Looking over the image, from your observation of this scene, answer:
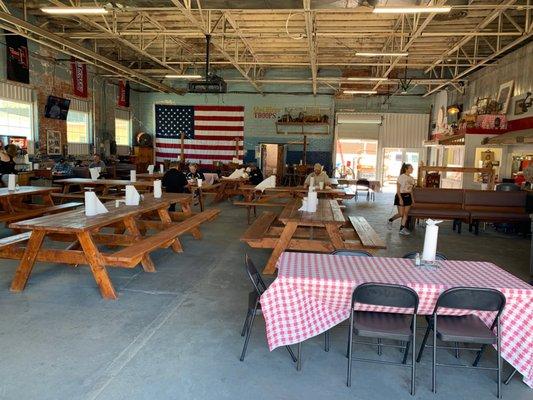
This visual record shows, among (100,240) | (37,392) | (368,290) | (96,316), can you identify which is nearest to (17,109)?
(100,240)

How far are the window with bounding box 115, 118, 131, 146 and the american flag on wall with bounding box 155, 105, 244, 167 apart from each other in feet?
5.89

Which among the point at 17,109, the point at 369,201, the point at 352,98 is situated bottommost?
the point at 369,201

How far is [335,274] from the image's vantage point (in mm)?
2852

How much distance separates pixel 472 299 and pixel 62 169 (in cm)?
1091

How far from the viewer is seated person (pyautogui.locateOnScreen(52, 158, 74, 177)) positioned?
1083 centimetres

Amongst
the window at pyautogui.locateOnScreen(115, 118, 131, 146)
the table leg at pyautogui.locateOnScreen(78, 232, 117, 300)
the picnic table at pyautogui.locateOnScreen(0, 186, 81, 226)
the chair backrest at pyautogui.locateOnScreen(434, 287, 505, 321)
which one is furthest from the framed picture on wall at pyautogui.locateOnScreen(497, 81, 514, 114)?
the window at pyautogui.locateOnScreen(115, 118, 131, 146)

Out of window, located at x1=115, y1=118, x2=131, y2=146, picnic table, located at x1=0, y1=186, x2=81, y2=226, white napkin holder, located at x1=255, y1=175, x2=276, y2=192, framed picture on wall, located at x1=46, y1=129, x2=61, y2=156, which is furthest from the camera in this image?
window, located at x1=115, y1=118, x2=131, y2=146

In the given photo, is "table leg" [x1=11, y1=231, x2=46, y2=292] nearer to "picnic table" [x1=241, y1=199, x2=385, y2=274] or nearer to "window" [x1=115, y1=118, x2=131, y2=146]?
"picnic table" [x1=241, y1=199, x2=385, y2=274]

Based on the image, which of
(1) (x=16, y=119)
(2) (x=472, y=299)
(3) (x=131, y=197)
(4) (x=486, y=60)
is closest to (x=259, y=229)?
(3) (x=131, y=197)

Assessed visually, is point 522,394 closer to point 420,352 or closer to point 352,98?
point 420,352

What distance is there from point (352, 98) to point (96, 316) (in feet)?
50.7

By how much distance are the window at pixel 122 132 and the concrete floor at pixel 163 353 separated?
12.7m

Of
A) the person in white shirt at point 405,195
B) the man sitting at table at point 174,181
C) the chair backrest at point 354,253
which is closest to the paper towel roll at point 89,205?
the chair backrest at point 354,253

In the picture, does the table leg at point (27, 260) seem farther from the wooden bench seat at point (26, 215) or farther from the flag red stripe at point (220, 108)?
the flag red stripe at point (220, 108)
